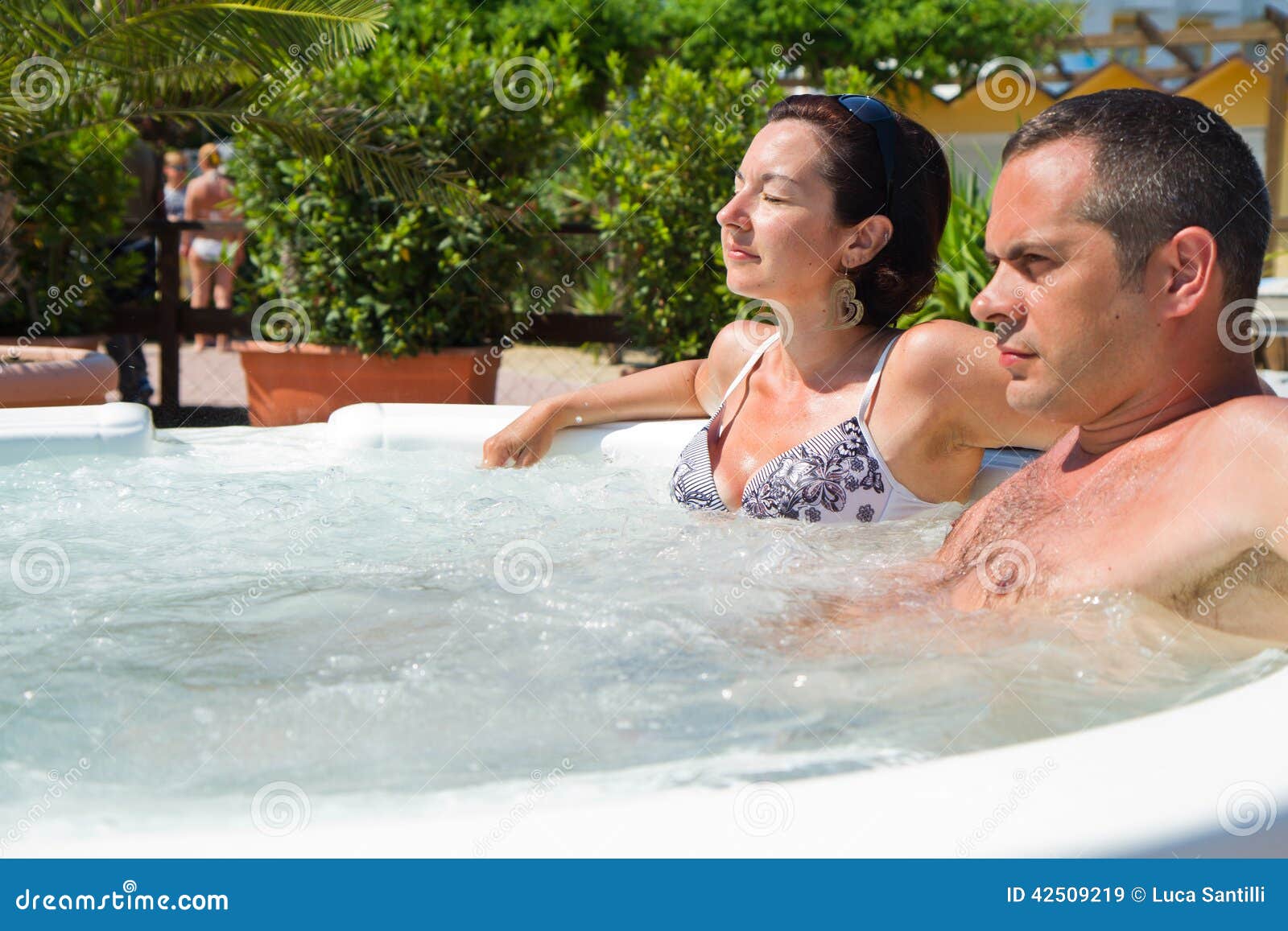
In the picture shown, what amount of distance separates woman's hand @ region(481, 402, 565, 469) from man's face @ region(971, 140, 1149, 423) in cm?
198

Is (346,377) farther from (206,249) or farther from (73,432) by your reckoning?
(206,249)

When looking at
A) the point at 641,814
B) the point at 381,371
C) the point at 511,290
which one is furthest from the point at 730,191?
the point at 641,814

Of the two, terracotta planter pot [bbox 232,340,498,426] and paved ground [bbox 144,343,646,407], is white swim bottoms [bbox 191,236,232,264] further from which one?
terracotta planter pot [bbox 232,340,498,426]

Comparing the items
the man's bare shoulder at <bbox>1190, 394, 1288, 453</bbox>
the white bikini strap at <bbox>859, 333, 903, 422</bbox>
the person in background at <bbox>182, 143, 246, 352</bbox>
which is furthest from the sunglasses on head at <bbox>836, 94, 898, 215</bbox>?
the person in background at <bbox>182, 143, 246, 352</bbox>

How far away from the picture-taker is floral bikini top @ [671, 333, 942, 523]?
286 centimetres

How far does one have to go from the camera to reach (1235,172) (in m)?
1.73

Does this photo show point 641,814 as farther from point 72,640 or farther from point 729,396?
point 729,396

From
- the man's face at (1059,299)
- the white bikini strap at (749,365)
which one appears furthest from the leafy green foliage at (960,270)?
the man's face at (1059,299)

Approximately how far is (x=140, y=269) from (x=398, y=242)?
7.92ft

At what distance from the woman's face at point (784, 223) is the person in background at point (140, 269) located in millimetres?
6035

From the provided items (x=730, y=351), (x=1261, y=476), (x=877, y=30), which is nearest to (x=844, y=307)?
(x=730, y=351)

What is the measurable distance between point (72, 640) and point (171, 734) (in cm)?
58

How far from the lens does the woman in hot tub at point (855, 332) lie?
9.25ft

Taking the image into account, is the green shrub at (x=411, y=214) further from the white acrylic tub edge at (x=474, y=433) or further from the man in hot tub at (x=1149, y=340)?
the man in hot tub at (x=1149, y=340)
